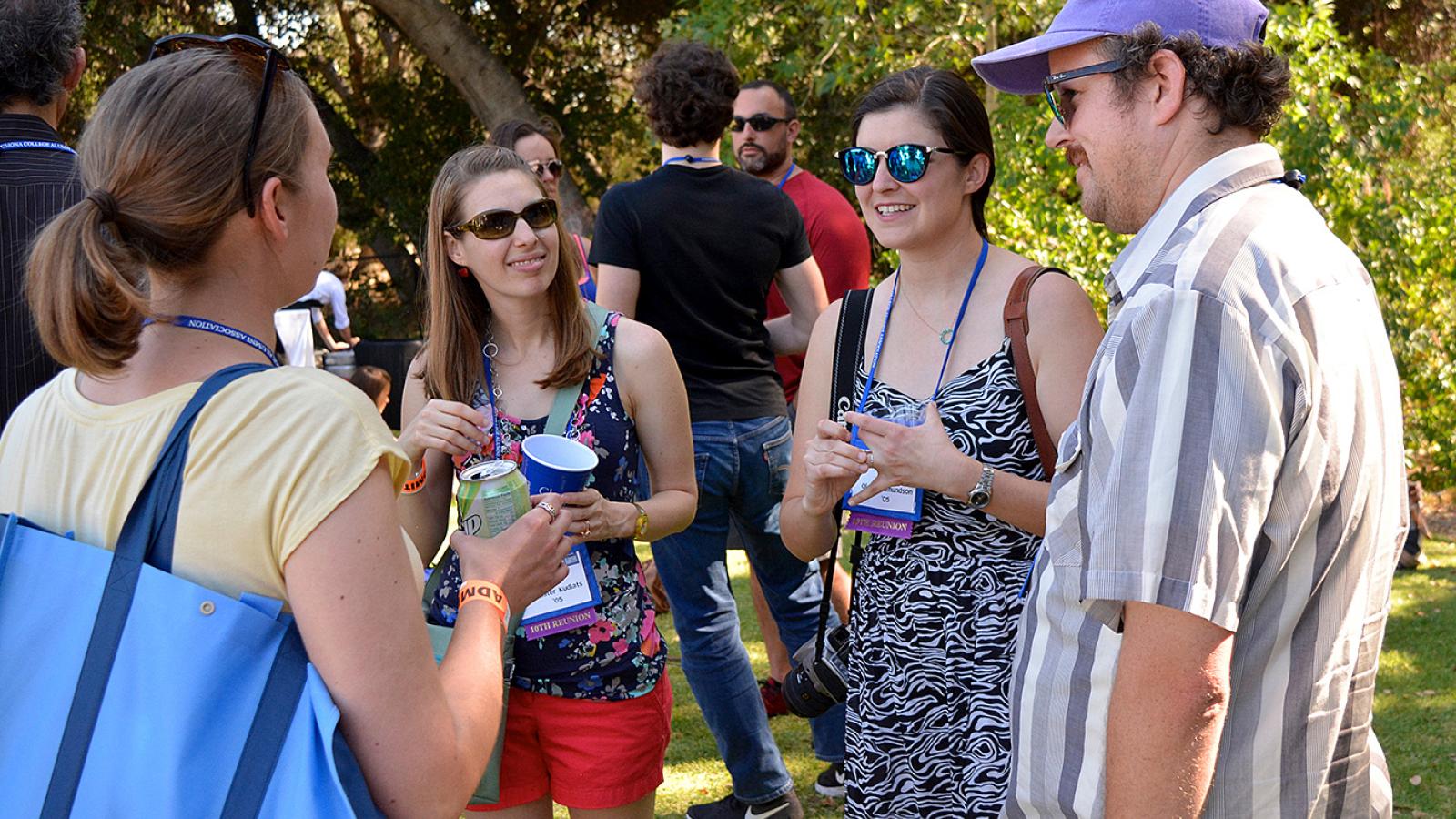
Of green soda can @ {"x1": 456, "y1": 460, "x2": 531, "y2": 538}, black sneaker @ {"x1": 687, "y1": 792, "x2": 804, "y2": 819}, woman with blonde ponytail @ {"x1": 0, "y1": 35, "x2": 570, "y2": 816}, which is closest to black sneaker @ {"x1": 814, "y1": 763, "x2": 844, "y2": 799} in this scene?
black sneaker @ {"x1": 687, "y1": 792, "x2": 804, "y2": 819}

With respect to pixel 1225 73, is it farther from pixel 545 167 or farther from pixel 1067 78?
pixel 545 167

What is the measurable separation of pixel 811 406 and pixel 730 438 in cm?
142

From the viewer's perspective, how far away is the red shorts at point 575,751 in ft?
8.62

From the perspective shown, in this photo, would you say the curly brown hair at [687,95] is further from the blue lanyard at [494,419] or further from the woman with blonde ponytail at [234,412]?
the woman with blonde ponytail at [234,412]

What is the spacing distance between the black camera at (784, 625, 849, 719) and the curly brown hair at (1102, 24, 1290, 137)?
1482 mm

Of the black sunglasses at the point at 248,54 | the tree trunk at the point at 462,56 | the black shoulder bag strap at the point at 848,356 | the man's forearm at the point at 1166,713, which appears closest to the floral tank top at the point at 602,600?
the black shoulder bag strap at the point at 848,356

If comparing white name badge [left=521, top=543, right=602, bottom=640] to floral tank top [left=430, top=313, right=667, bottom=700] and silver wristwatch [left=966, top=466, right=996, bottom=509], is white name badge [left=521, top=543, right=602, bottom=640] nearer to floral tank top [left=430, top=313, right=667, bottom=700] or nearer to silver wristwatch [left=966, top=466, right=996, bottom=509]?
floral tank top [left=430, top=313, right=667, bottom=700]

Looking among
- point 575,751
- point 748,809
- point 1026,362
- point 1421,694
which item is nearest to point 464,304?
point 575,751

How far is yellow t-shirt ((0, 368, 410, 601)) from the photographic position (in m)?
1.38

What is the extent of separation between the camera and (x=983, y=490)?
2295 mm

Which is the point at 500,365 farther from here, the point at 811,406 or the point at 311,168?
the point at 311,168

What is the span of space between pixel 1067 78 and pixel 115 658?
4.58 feet

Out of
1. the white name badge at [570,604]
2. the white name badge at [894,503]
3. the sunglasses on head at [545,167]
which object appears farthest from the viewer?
the sunglasses on head at [545,167]

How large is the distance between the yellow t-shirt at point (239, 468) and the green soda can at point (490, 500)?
18.8 inches
